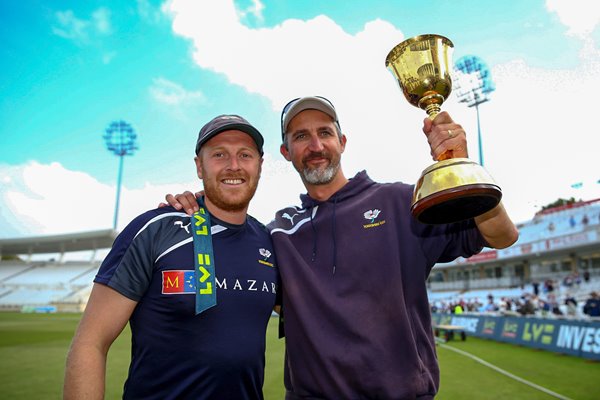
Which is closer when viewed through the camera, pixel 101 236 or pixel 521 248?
pixel 521 248

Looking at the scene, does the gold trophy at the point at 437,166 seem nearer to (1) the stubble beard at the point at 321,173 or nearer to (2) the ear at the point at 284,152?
(1) the stubble beard at the point at 321,173

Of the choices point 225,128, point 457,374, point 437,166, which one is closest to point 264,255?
point 225,128

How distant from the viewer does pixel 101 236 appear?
193ft

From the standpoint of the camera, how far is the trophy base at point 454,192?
1.71m

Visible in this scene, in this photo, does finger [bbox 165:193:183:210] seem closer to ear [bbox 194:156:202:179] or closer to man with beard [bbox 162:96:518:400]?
man with beard [bbox 162:96:518:400]

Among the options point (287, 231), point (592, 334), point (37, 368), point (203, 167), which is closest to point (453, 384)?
point (592, 334)

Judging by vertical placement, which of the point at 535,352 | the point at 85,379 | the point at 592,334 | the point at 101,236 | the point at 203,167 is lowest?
the point at 535,352

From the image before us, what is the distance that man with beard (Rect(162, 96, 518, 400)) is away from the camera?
2.17 metres

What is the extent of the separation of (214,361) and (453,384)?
7.23m

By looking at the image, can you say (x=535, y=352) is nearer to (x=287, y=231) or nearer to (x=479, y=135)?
(x=287, y=231)

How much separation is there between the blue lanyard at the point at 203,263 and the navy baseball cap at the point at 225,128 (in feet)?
1.61

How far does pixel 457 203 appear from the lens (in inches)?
73.3

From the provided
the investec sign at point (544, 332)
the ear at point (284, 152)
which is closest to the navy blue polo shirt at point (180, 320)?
the ear at point (284, 152)

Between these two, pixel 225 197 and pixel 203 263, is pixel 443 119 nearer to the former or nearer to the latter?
pixel 225 197
